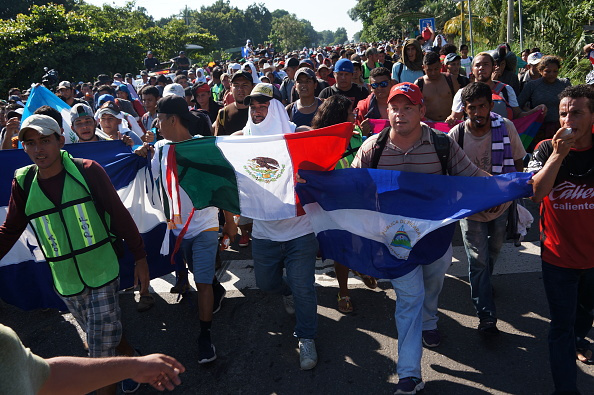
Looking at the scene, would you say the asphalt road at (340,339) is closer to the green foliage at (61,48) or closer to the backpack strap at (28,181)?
the backpack strap at (28,181)

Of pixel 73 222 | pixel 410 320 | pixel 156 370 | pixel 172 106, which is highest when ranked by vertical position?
pixel 172 106

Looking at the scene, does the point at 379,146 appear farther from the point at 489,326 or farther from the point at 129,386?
the point at 129,386

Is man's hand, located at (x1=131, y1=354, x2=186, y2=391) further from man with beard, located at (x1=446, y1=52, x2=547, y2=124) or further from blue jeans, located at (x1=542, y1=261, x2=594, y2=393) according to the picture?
man with beard, located at (x1=446, y1=52, x2=547, y2=124)

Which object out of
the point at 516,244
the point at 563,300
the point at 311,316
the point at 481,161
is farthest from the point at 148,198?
the point at 516,244

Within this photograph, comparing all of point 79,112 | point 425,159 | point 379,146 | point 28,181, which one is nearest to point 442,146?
point 425,159

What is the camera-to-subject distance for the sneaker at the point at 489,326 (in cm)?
407

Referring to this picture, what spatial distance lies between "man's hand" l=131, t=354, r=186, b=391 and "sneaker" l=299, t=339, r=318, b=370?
1.91 metres

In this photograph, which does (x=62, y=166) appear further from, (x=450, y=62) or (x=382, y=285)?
(x=450, y=62)

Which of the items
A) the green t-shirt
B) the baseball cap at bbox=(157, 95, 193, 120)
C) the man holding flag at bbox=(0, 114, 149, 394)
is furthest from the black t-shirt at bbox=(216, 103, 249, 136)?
the green t-shirt

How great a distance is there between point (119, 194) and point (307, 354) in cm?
225

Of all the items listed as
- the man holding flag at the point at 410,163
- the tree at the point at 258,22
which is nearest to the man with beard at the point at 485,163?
the man holding flag at the point at 410,163

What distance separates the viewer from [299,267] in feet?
13.2

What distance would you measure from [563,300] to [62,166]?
3344 millimetres

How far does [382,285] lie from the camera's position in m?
5.18
